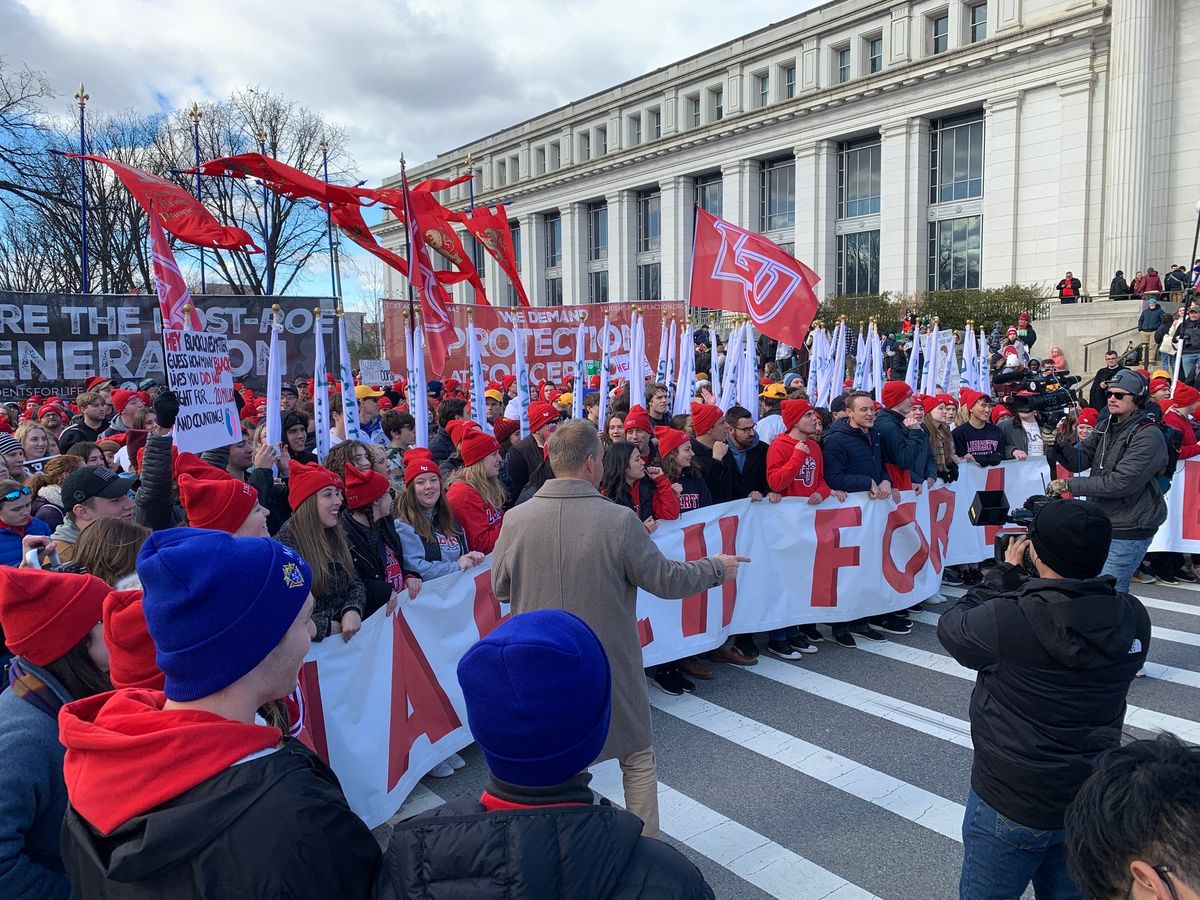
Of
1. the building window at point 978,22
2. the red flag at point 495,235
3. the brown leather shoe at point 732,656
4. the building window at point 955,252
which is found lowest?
the brown leather shoe at point 732,656

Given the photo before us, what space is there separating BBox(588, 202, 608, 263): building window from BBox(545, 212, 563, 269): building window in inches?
157

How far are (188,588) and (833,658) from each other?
5935mm

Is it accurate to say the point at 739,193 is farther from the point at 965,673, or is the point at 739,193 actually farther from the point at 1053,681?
the point at 1053,681

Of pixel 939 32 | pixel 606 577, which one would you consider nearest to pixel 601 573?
pixel 606 577

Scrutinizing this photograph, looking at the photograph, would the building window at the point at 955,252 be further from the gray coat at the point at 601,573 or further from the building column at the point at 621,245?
the gray coat at the point at 601,573

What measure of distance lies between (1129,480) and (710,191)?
46.4 metres

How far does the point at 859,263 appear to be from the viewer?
41.4 m

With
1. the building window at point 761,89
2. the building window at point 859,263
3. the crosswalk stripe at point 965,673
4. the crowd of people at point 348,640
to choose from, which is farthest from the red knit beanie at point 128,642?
the building window at point 761,89

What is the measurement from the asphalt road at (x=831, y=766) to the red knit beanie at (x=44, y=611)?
2665 millimetres

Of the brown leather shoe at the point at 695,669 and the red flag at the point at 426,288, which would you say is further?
the red flag at the point at 426,288

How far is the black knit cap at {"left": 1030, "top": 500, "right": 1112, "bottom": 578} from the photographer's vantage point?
100 inches

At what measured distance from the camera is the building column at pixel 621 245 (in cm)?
5400

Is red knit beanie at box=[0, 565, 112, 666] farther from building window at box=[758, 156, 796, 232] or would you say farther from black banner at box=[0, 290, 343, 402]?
building window at box=[758, 156, 796, 232]

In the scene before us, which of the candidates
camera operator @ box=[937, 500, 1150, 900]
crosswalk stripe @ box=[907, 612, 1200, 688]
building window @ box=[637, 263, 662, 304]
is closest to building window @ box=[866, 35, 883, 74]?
building window @ box=[637, 263, 662, 304]
